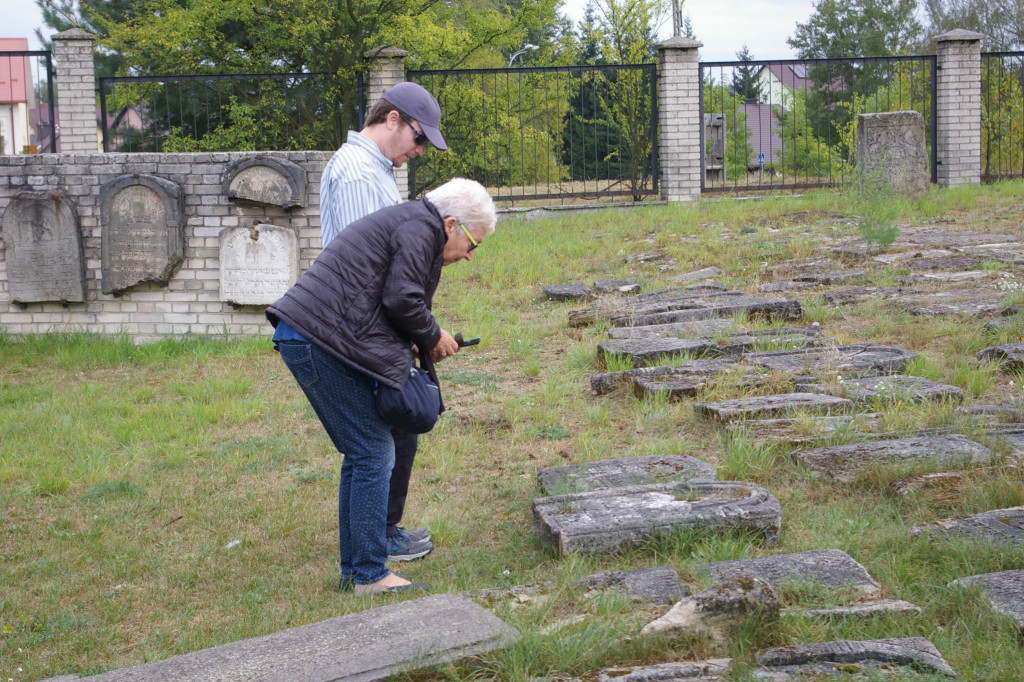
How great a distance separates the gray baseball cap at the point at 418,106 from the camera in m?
3.57

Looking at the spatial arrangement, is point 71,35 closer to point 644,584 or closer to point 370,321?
point 370,321

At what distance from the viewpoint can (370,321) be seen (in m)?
3.06

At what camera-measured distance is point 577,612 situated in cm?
277

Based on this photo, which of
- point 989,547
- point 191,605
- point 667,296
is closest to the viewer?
point 989,547

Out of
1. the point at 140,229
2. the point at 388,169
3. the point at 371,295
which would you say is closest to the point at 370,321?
the point at 371,295

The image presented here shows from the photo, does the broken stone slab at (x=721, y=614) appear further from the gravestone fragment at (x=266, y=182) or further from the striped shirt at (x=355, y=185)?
the gravestone fragment at (x=266, y=182)

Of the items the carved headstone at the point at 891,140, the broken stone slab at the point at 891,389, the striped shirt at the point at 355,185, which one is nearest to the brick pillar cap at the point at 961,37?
the carved headstone at the point at 891,140

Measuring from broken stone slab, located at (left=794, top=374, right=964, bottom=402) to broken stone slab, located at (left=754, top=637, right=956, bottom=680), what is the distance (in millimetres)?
2407

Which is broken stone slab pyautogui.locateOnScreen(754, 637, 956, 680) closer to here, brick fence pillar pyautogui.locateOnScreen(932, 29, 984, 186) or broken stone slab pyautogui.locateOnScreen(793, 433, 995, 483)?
broken stone slab pyautogui.locateOnScreen(793, 433, 995, 483)

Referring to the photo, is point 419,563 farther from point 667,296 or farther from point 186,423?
point 667,296

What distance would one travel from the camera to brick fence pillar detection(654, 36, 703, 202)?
590 inches

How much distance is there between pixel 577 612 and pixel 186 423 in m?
3.72

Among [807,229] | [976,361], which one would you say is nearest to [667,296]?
[976,361]

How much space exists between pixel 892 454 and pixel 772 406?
82cm
